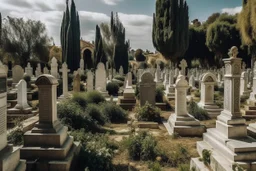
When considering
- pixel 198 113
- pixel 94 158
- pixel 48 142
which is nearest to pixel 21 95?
pixel 48 142

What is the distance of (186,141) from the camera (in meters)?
6.53

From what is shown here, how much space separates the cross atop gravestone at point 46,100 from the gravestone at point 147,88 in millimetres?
6324

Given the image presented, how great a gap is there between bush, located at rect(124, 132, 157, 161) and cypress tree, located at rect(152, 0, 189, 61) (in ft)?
70.1

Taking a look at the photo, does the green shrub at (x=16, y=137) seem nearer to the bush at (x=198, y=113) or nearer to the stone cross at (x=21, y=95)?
the stone cross at (x=21, y=95)

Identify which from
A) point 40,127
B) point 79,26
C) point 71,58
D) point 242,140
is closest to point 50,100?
point 40,127

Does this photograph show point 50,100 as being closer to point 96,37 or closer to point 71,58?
point 71,58

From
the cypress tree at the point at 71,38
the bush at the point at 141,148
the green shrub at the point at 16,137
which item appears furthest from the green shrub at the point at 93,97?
the cypress tree at the point at 71,38

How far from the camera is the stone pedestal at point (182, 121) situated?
712 centimetres

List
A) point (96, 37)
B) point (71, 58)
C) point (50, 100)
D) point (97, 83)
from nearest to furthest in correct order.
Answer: point (50, 100) → point (97, 83) → point (71, 58) → point (96, 37)

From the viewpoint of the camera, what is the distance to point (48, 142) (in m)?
4.41

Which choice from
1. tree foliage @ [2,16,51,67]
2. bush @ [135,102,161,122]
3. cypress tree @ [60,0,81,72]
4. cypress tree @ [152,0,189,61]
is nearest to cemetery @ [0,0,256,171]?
bush @ [135,102,161,122]

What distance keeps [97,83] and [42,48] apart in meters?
25.4

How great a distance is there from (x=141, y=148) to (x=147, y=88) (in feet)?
18.4

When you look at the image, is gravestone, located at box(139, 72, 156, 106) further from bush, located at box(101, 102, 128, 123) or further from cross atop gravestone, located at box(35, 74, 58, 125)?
cross atop gravestone, located at box(35, 74, 58, 125)
